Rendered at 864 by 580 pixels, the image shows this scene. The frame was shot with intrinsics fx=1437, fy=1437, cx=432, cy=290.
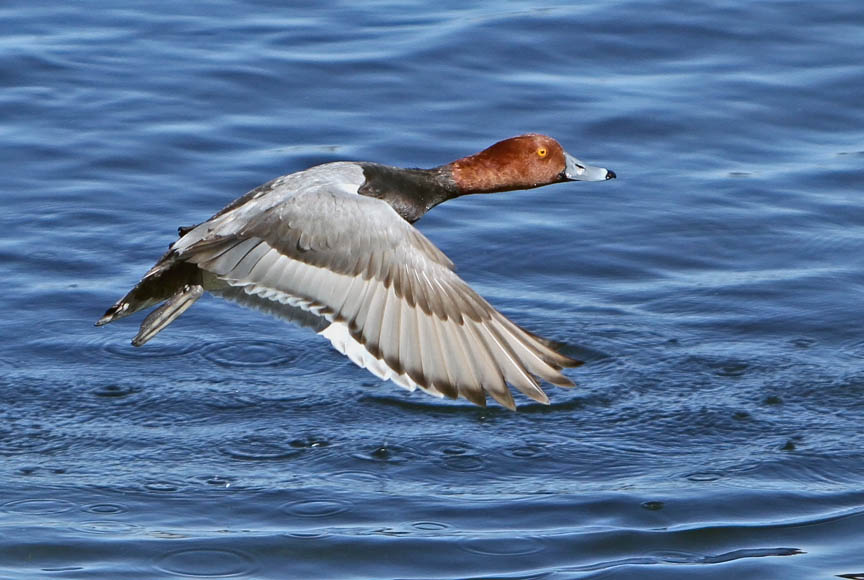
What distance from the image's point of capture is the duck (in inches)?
204

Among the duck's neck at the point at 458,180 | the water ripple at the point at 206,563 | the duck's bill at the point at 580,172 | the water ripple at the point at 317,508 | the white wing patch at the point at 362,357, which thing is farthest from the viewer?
the duck's bill at the point at 580,172

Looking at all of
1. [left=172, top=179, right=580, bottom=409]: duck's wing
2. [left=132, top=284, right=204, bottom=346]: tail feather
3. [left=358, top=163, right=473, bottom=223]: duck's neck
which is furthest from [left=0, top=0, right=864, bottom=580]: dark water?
[left=358, top=163, right=473, bottom=223]: duck's neck

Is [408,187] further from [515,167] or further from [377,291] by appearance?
[377,291]

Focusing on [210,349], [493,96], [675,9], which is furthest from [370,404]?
[675,9]

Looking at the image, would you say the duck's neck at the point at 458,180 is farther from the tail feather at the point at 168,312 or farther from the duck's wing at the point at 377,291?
the tail feather at the point at 168,312

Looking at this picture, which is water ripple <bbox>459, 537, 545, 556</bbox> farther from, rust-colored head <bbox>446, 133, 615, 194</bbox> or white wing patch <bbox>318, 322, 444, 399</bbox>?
rust-colored head <bbox>446, 133, 615, 194</bbox>

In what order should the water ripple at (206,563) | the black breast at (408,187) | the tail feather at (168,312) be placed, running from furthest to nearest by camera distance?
the black breast at (408,187) → the tail feather at (168,312) → the water ripple at (206,563)

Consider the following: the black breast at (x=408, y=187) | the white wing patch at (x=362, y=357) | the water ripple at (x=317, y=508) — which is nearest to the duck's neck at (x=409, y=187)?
the black breast at (x=408, y=187)

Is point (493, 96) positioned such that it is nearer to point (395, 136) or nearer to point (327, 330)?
point (395, 136)

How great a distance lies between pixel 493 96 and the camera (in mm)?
10797

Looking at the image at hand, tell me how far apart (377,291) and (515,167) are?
1421mm

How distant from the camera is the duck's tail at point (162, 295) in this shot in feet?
19.8

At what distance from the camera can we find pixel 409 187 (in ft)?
21.5

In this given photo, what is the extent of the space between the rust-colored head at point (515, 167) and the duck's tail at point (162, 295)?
4.39 ft
